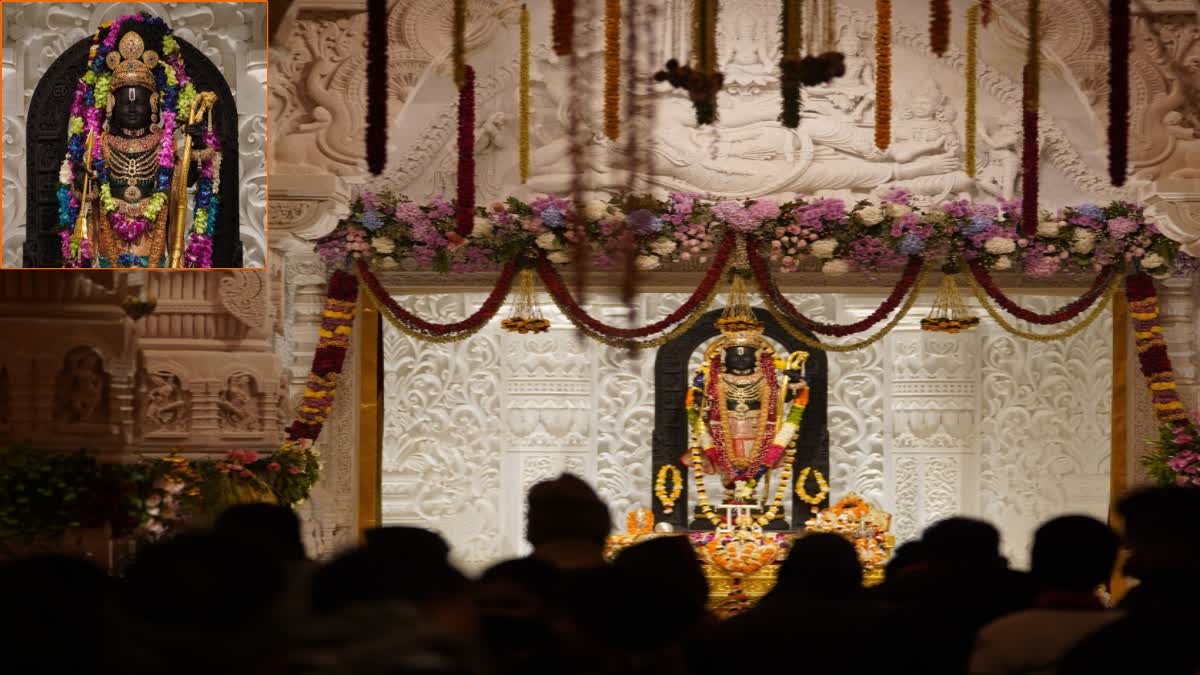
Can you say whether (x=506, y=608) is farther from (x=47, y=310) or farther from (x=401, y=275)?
(x=401, y=275)

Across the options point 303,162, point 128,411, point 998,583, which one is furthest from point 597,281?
point 998,583

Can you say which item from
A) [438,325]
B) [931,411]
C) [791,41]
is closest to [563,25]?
[791,41]

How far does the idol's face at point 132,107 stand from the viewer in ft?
34.4

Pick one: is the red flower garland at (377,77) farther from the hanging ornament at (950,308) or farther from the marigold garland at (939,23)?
the hanging ornament at (950,308)

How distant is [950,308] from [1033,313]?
0.61 meters

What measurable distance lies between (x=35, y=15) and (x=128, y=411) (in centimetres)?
424

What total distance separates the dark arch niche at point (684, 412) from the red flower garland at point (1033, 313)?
2.02 meters

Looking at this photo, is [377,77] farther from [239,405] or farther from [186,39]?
[186,39]

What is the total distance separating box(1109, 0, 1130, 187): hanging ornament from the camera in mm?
6043

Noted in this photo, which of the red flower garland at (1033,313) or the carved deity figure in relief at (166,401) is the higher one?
the red flower garland at (1033,313)

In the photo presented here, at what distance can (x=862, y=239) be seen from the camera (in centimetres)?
1058

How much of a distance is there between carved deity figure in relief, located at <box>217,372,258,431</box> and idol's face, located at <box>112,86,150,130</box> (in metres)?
1.97

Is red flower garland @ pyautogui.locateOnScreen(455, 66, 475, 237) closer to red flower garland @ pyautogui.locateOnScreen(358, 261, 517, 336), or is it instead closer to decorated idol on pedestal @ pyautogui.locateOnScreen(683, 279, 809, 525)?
red flower garland @ pyautogui.locateOnScreen(358, 261, 517, 336)

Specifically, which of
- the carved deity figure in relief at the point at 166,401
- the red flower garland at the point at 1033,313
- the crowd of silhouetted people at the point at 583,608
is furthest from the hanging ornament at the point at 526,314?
the crowd of silhouetted people at the point at 583,608
